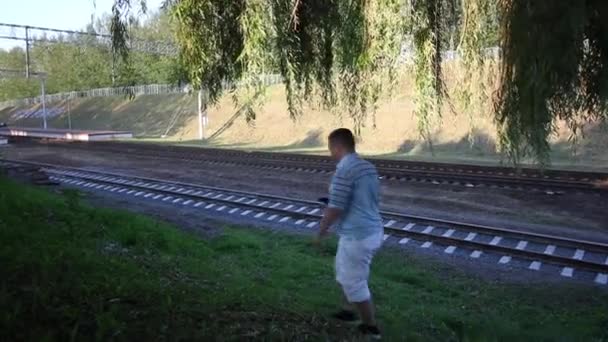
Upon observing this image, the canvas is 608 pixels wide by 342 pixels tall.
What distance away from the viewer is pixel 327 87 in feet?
17.6

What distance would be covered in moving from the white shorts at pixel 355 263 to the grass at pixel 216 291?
0.33m

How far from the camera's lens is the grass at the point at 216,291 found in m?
4.21

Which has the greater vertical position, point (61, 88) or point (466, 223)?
point (61, 88)

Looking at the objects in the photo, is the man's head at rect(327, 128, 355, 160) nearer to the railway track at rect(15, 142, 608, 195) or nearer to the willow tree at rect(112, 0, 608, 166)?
the willow tree at rect(112, 0, 608, 166)

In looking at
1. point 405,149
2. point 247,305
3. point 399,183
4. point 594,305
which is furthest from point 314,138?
point 247,305

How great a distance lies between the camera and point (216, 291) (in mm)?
5738

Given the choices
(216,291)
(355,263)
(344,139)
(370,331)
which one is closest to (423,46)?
(344,139)

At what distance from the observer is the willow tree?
374cm

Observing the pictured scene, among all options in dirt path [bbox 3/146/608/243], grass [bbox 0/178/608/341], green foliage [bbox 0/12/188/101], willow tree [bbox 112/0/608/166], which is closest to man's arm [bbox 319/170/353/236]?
willow tree [bbox 112/0/608/166]

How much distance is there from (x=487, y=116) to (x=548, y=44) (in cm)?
112

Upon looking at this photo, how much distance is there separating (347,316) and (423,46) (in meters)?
2.31

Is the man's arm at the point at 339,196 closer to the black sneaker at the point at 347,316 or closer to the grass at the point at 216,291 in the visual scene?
the grass at the point at 216,291

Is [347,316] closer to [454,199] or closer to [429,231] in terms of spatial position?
[429,231]

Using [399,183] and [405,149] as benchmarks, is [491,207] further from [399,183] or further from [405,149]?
[405,149]
